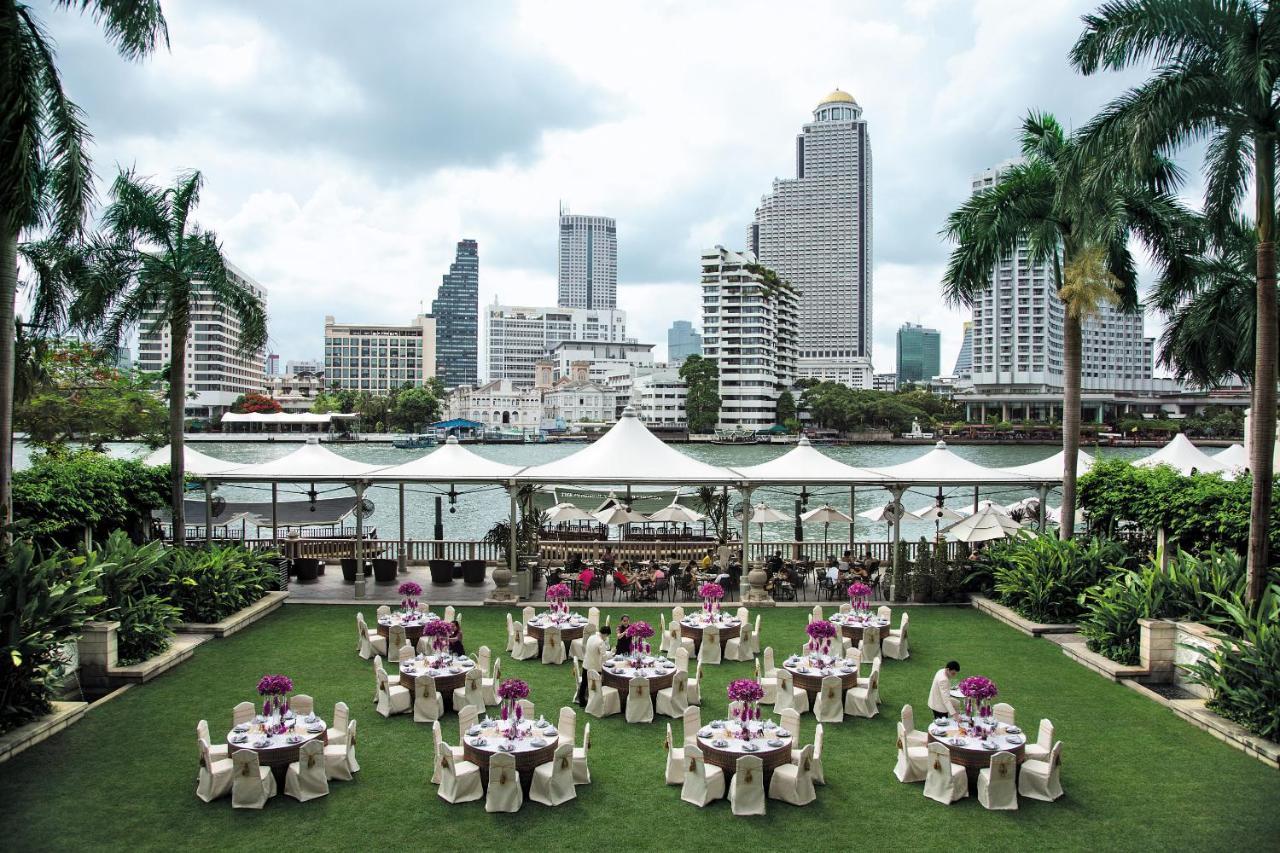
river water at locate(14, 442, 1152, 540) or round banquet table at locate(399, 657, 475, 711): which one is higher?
round banquet table at locate(399, 657, 475, 711)

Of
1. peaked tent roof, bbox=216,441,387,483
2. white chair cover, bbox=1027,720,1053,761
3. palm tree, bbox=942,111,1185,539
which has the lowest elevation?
white chair cover, bbox=1027,720,1053,761

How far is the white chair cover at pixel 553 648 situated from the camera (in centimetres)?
1392

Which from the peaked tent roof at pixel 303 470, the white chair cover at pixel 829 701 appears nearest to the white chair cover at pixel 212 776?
the white chair cover at pixel 829 701

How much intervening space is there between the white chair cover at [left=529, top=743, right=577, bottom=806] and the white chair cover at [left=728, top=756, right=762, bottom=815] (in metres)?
1.69

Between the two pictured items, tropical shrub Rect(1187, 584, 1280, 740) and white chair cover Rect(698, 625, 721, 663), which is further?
white chair cover Rect(698, 625, 721, 663)

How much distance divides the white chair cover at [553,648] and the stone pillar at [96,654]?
6315 millimetres

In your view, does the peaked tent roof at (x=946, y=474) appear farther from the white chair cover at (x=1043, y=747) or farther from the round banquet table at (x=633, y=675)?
the white chair cover at (x=1043, y=747)

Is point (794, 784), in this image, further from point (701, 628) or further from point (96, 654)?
point (96, 654)

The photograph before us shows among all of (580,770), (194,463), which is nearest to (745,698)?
(580,770)

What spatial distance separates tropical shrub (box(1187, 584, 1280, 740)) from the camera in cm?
1002

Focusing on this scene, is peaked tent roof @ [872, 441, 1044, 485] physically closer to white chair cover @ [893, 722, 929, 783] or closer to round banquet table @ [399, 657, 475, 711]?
white chair cover @ [893, 722, 929, 783]

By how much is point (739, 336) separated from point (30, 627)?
410 ft

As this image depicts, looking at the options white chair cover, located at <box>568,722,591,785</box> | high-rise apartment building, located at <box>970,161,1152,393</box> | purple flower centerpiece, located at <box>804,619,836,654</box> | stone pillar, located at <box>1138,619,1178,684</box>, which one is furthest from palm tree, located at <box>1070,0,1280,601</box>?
high-rise apartment building, located at <box>970,161,1152,393</box>

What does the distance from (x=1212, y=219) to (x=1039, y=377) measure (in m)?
151
